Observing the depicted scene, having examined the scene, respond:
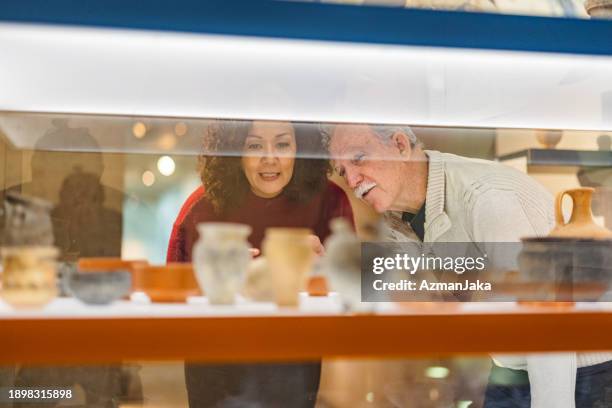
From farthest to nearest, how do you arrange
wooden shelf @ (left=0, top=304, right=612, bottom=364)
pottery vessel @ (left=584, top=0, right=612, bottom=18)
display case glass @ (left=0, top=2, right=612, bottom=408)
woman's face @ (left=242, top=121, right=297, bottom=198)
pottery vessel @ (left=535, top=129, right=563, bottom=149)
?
pottery vessel @ (left=535, top=129, right=563, bottom=149) → woman's face @ (left=242, top=121, right=297, bottom=198) → pottery vessel @ (left=584, top=0, right=612, bottom=18) → display case glass @ (left=0, top=2, right=612, bottom=408) → wooden shelf @ (left=0, top=304, right=612, bottom=364)

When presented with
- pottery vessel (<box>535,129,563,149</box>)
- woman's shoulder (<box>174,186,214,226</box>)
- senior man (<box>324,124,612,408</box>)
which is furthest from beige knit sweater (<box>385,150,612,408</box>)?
woman's shoulder (<box>174,186,214,226</box>)

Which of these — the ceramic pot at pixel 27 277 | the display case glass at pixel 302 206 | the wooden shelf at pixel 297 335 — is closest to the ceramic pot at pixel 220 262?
the display case glass at pixel 302 206

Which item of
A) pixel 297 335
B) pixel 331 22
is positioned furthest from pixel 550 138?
pixel 297 335

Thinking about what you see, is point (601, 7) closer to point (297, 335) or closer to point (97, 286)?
point (297, 335)

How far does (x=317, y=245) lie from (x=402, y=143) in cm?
47

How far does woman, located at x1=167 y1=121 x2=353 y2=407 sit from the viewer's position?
6.64 feet

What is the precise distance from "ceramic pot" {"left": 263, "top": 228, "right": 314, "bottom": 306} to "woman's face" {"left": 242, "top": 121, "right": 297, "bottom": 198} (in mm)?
988

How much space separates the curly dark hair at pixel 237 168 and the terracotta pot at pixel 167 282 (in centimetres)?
99

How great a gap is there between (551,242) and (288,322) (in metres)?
0.59

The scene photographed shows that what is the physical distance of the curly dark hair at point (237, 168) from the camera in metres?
2.03

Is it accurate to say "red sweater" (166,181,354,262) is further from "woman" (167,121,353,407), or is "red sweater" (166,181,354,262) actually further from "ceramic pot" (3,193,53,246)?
"ceramic pot" (3,193,53,246)

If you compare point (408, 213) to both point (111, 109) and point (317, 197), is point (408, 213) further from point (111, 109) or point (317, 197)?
point (111, 109)

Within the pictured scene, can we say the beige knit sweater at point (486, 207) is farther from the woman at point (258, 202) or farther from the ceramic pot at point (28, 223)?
the ceramic pot at point (28, 223)

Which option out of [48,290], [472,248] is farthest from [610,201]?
[48,290]
